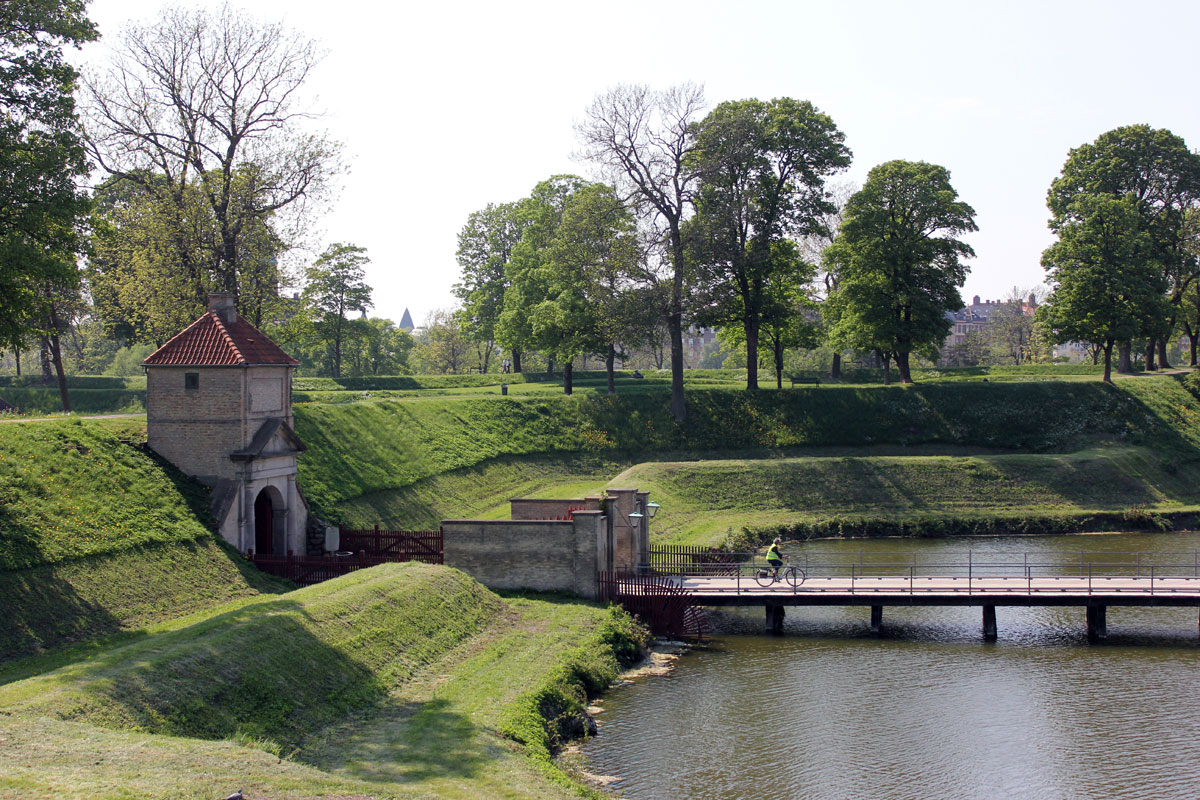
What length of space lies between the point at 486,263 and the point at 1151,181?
1835 inches

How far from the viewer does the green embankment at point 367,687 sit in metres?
16.5

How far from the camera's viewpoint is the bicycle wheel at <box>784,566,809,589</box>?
3170 centimetres

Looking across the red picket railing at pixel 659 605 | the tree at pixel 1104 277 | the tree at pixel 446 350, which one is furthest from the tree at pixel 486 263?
the red picket railing at pixel 659 605

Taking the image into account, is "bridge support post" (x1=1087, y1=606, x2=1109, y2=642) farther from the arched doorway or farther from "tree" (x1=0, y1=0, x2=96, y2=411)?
"tree" (x1=0, y1=0, x2=96, y2=411)

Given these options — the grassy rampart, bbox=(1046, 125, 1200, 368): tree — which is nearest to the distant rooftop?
the grassy rampart

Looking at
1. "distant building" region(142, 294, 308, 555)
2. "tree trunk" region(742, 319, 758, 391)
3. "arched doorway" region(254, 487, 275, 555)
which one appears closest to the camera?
"distant building" region(142, 294, 308, 555)

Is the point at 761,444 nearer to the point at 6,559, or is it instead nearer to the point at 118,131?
the point at 118,131

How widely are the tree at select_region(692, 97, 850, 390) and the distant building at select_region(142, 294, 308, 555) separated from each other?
28.7 meters

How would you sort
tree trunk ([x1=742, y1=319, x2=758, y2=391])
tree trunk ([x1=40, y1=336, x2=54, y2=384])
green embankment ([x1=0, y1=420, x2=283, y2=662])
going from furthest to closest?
tree trunk ([x1=40, y1=336, x2=54, y2=384]) < tree trunk ([x1=742, y1=319, x2=758, y2=391]) < green embankment ([x1=0, y1=420, x2=283, y2=662])

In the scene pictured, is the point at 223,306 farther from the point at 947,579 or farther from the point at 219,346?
the point at 947,579

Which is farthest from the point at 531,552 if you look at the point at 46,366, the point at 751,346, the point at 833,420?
the point at 46,366

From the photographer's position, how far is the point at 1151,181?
216ft

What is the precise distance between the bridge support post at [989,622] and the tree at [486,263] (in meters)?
52.0

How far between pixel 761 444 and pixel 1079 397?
19875 mm
